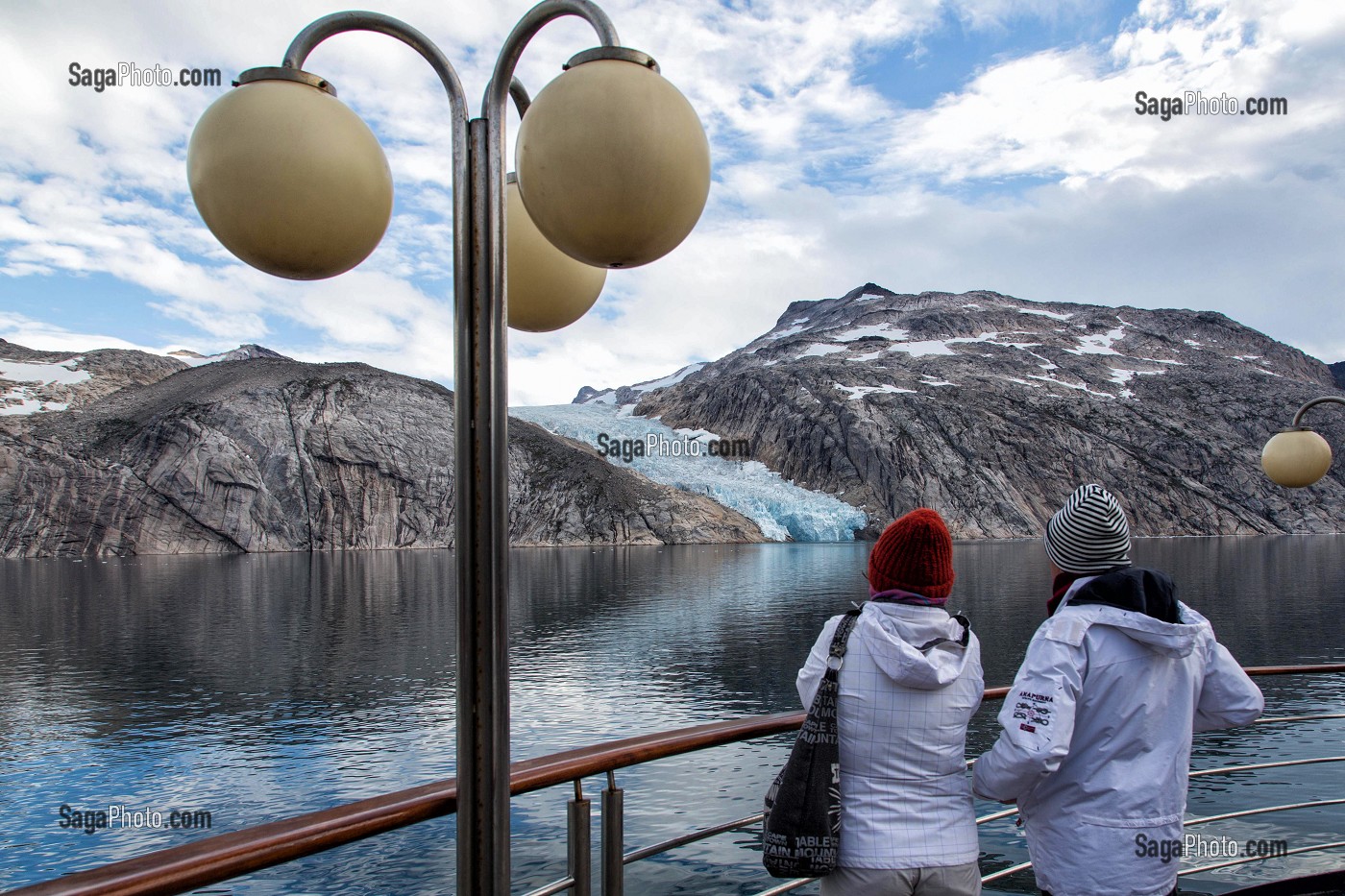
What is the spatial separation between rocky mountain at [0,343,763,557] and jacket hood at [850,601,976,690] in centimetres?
6442

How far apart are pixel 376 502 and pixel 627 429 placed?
29.9m

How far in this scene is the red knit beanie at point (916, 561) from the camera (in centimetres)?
224

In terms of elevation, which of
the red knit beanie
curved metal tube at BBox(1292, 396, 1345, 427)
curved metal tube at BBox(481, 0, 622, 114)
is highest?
curved metal tube at BBox(481, 0, 622, 114)

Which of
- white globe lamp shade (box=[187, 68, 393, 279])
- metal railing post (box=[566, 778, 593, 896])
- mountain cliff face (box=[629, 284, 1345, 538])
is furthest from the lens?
mountain cliff face (box=[629, 284, 1345, 538])

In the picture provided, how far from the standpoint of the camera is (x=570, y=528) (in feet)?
223

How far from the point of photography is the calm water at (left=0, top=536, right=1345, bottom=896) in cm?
Answer: 987

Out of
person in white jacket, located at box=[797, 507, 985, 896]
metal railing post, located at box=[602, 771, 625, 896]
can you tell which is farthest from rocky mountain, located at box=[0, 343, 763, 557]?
person in white jacket, located at box=[797, 507, 985, 896]

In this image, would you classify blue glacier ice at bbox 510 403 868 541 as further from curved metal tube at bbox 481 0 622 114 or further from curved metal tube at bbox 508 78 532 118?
curved metal tube at bbox 481 0 622 114

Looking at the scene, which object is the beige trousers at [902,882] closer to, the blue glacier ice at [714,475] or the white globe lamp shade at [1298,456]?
the white globe lamp shade at [1298,456]

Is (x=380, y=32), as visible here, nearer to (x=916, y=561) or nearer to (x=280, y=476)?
(x=916, y=561)

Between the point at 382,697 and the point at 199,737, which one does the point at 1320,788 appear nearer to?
the point at 382,697

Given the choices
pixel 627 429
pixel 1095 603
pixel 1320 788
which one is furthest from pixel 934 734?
pixel 627 429

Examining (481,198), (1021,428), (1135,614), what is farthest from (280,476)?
(1135,614)

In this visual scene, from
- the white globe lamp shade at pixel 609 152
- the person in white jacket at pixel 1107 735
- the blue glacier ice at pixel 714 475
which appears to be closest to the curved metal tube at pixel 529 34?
the white globe lamp shade at pixel 609 152
